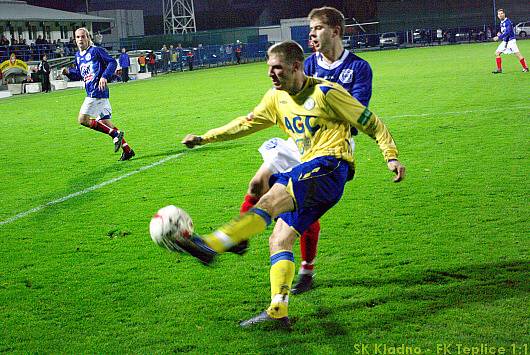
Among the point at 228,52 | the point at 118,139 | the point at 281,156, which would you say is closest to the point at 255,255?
the point at 281,156

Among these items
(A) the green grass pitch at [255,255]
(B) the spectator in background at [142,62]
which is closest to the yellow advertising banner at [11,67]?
(B) the spectator in background at [142,62]

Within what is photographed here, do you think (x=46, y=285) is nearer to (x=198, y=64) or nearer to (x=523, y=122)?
(x=523, y=122)

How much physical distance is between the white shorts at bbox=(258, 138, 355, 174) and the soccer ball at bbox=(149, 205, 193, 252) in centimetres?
122

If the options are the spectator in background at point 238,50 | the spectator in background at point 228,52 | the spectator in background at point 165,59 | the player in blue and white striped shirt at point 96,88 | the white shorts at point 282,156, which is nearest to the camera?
the white shorts at point 282,156

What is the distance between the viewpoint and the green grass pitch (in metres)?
→ 4.62

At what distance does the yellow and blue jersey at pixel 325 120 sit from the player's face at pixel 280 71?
168mm

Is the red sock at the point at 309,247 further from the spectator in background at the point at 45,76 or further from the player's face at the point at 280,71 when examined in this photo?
the spectator in background at the point at 45,76

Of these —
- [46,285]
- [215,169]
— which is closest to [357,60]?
[46,285]

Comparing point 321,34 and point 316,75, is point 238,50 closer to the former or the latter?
point 316,75

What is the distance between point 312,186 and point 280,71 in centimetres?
74

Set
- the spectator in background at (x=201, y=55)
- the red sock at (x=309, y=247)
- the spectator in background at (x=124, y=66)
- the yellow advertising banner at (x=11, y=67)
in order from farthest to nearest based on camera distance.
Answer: the spectator in background at (x=201, y=55)
the spectator in background at (x=124, y=66)
the yellow advertising banner at (x=11, y=67)
the red sock at (x=309, y=247)

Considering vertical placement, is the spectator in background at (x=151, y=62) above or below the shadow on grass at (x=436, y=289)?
above

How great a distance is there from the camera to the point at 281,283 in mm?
4645

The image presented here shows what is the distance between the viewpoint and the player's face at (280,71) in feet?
15.2
